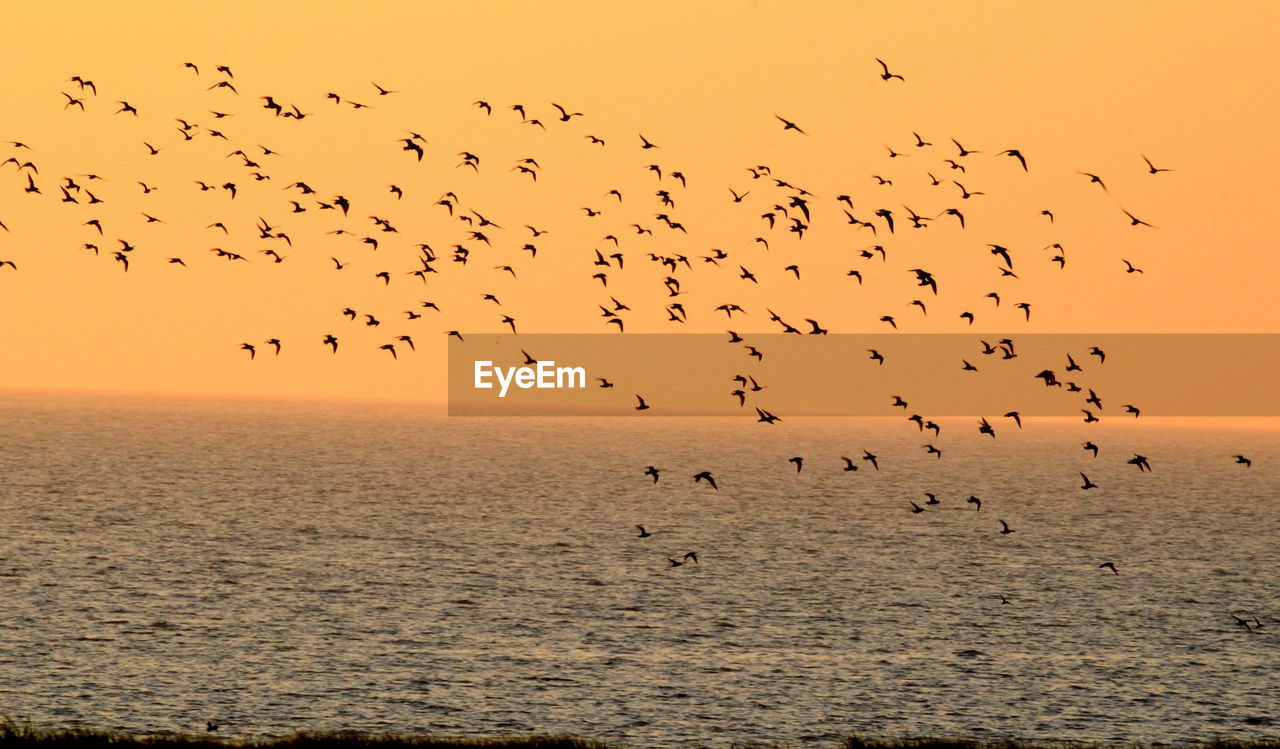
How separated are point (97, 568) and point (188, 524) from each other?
1598 inches

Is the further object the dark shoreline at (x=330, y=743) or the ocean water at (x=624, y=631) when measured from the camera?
the ocean water at (x=624, y=631)

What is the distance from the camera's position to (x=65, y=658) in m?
74.2

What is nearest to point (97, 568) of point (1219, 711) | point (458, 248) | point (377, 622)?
point (377, 622)

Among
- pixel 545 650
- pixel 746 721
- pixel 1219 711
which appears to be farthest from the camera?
pixel 545 650

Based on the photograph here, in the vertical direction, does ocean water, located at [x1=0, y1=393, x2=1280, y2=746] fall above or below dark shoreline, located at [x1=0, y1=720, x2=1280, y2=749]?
below

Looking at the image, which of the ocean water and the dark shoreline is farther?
the ocean water

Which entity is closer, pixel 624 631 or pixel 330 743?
pixel 330 743

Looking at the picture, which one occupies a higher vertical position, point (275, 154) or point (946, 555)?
point (275, 154)

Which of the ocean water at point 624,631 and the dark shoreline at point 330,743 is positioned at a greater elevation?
the dark shoreline at point 330,743

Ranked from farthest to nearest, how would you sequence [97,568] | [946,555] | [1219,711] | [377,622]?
[946,555] < [97,568] < [377,622] < [1219,711]

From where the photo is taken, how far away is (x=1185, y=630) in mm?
93875

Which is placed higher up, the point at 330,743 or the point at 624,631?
the point at 330,743

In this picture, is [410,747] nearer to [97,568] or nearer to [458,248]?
[458,248]

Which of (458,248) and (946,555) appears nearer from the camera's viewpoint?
(458,248)
